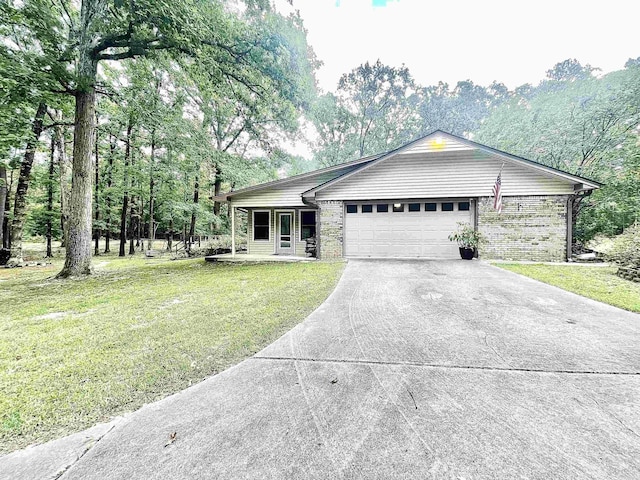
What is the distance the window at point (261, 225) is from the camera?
1339cm

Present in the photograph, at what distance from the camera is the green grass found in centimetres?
472

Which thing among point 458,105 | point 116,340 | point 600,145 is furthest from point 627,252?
point 458,105

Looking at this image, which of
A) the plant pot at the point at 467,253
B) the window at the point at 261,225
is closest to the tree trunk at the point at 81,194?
the window at the point at 261,225

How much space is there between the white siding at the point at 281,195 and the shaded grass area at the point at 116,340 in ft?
20.8

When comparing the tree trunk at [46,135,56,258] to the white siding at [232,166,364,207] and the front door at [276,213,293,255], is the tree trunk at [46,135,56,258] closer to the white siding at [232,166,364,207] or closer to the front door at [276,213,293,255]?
the white siding at [232,166,364,207]

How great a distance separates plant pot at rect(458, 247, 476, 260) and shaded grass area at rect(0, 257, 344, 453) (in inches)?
239

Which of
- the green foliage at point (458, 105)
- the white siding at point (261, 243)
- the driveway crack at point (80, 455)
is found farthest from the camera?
the green foliage at point (458, 105)

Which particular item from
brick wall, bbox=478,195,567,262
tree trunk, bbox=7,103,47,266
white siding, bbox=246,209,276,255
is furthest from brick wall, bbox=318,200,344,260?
tree trunk, bbox=7,103,47,266

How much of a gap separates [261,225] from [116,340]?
414 inches

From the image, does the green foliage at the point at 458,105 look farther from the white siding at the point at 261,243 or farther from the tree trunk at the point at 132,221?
the tree trunk at the point at 132,221

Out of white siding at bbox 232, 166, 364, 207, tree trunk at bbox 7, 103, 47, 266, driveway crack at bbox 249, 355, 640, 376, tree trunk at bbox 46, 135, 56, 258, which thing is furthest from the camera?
tree trunk at bbox 46, 135, 56, 258

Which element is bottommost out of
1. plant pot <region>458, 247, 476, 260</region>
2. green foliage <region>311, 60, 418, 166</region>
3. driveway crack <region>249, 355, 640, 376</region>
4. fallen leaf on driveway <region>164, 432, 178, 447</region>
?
fallen leaf on driveway <region>164, 432, 178, 447</region>

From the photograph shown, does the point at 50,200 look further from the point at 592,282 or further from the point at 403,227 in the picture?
the point at 592,282

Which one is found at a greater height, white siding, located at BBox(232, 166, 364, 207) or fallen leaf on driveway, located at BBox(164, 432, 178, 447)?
white siding, located at BBox(232, 166, 364, 207)
